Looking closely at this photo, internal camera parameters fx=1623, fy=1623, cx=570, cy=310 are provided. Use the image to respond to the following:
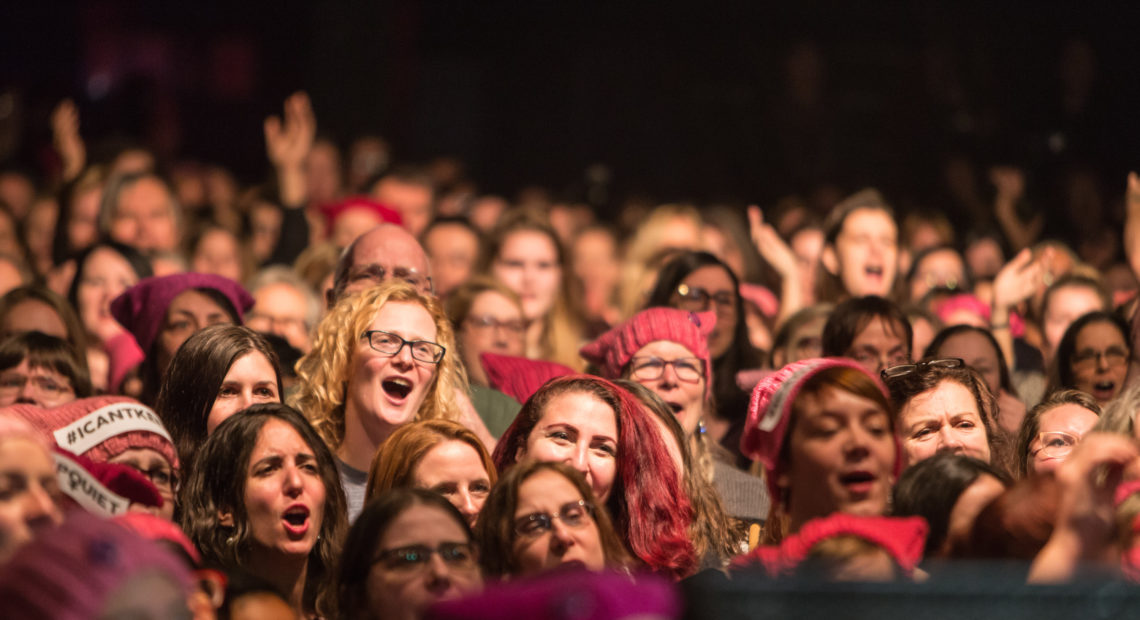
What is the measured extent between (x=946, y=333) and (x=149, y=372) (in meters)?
2.89

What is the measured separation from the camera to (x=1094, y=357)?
19.8ft

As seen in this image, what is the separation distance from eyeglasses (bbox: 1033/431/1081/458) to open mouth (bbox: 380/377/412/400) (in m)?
1.94

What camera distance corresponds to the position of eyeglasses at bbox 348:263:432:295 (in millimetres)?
5797

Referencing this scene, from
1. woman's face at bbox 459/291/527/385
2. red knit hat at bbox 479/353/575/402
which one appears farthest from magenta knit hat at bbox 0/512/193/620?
woman's face at bbox 459/291/527/385

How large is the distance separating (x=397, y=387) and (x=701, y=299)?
1.75m

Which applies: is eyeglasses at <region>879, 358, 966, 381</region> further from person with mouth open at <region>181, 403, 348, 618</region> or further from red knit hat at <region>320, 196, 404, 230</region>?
red knit hat at <region>320, 196, 404, 230</region>

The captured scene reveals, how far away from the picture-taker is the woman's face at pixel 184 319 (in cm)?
570

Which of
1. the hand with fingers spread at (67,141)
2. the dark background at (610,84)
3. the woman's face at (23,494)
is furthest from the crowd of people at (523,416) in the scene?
the dark background at (610,84)

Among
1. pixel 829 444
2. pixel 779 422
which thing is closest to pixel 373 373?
pixel 779 422

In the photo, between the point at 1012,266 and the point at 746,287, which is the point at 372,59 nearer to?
the point at 746,287

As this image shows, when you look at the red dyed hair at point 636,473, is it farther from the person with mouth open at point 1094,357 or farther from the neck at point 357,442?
the person with mouth open at point 1094,357

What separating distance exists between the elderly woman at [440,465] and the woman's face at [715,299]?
216 cm

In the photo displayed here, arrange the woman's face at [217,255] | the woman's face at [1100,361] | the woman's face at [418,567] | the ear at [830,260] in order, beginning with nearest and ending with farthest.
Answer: the woman's face at [418,567] → the woman's face at [1100,361] → the ear at [830,260] → the woman's face at [217,255]

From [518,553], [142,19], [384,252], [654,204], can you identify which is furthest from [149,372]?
[142,19]
